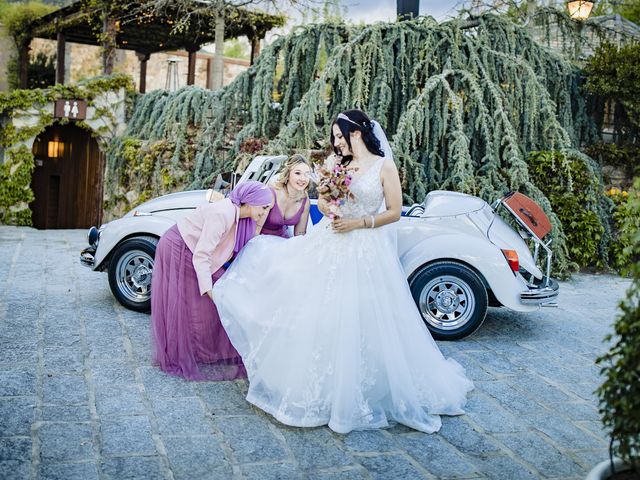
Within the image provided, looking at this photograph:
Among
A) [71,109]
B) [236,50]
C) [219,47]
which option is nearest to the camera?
[71,109]

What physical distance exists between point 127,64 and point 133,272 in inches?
793

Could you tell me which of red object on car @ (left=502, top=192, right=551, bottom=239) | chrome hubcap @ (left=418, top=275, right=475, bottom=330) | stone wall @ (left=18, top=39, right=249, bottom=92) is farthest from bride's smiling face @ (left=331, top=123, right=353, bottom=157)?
stone wall @ (left=18, top=39, right=249, bottom=92)

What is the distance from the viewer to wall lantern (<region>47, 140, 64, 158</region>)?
19.1m

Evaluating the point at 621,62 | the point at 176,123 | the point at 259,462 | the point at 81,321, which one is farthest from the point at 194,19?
the point at 259,462

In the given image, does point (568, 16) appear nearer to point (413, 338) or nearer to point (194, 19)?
point (194, 19)

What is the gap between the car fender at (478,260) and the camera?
6453 millimetres

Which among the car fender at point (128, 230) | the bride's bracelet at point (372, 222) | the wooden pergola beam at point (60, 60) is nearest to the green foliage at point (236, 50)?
the wooden pergola beam at point (60, 60)

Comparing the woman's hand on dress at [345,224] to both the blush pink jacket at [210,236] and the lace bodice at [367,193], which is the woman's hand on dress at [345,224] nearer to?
the lace bodice at [367,193]

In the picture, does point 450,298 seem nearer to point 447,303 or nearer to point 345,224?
point 447,303

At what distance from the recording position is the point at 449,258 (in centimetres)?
652

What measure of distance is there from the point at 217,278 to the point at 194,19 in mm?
14234

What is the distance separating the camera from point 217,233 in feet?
17.3

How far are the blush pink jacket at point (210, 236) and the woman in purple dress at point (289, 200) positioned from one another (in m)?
0.50

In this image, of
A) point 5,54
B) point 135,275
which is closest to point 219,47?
point 5,54
